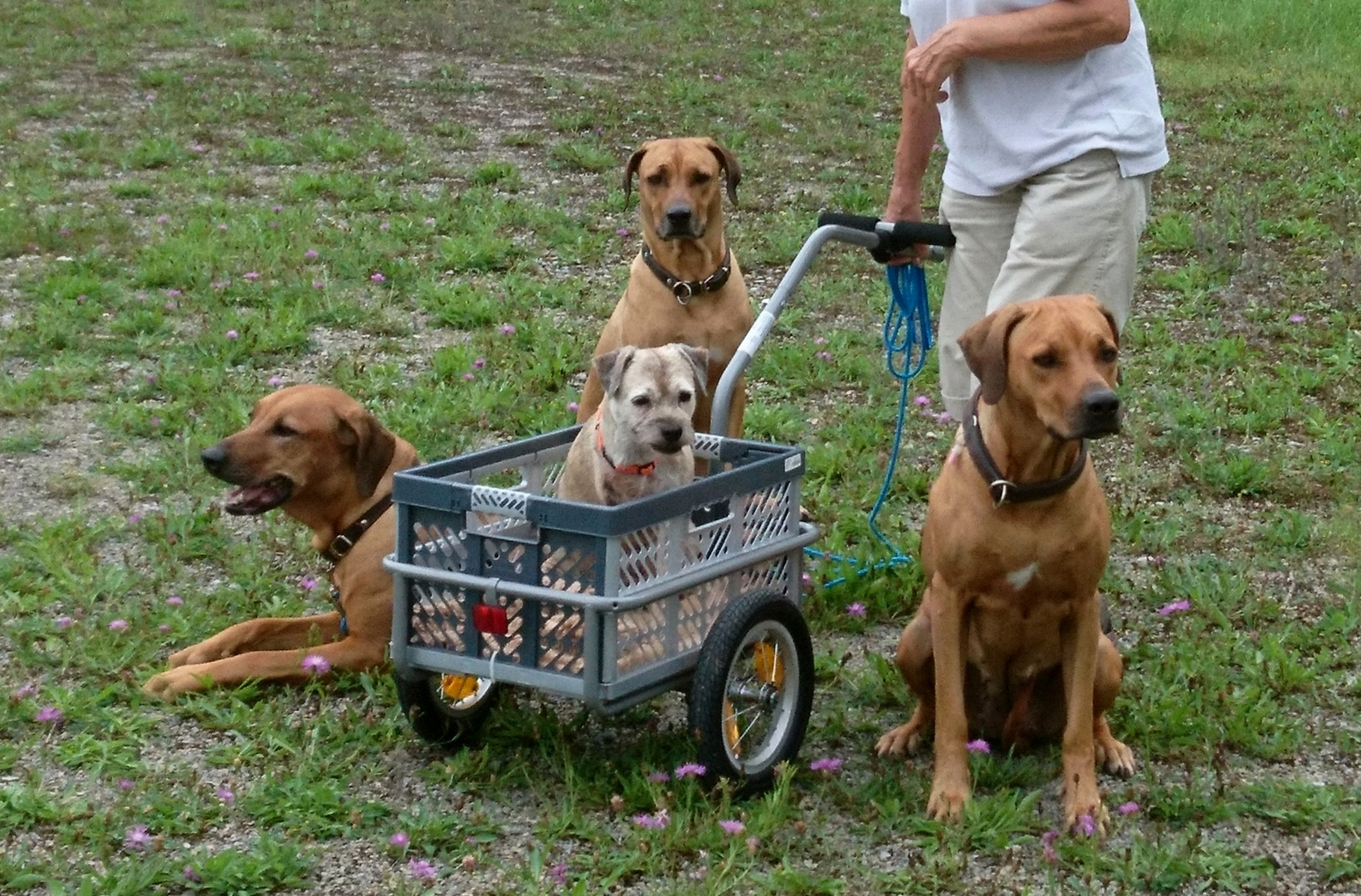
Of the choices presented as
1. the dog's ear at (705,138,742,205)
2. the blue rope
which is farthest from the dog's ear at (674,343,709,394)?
the dog's ear at (705,138,742,205)

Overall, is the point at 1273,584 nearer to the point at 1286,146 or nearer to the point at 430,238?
the point at 430,238

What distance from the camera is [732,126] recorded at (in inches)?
503

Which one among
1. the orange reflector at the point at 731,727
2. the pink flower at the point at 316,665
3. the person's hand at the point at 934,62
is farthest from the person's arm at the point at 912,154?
the pink flower at the point at 316,665

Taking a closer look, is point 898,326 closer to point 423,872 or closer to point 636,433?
point 636,433

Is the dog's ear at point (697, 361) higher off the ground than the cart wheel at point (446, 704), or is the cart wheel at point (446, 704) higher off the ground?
the dog's ear at point (697, 361)

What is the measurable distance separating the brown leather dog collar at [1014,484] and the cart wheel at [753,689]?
588 mm

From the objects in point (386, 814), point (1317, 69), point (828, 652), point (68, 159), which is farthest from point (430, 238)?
point (1317, 69)

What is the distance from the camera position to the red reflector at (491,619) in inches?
152

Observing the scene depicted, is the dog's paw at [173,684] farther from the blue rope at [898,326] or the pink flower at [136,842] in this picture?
the blue rope at [898,326]

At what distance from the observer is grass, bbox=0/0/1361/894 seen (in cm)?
388

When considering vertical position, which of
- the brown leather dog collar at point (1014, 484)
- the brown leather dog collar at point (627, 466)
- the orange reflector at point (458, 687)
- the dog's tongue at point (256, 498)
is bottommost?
the orange reflector at point (458, 687)

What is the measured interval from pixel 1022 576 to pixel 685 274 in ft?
8.52

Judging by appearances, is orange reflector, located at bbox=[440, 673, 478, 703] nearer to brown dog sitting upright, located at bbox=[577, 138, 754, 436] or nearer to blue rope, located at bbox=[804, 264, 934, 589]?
blue rope, located at bbox=[804, 264, 934, 589]

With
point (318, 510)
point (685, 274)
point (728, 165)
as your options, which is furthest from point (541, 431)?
point (318, 510)
